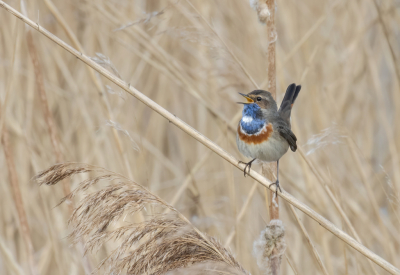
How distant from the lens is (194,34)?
7.25 feet

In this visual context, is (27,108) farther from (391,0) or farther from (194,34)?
(391,0)

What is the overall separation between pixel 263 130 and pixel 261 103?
153 mm

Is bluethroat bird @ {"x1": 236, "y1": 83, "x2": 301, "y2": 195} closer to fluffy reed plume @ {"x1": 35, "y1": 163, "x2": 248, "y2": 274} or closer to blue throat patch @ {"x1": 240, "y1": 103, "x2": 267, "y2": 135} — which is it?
blue throat patch @ {"x1": 240, "y1": 103, "x2": 267, "y2": 135}

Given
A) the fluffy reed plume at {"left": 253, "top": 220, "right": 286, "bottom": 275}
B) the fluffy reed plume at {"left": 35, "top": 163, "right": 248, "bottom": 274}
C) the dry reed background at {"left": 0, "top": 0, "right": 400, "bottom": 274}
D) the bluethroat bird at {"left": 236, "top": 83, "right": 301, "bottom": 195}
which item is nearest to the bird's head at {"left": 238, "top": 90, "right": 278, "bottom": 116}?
the bluethroat bird at {"left": 236, "top": 83, "right": 301, "bottom": 195}

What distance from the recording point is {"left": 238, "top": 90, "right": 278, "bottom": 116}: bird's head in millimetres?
2282

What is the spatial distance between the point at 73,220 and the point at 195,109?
2.59 metres

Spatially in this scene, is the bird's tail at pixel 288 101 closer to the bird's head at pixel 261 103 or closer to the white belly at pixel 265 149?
the bird's head at pixel 261 103

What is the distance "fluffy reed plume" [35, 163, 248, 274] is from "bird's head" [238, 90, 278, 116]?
101 cm

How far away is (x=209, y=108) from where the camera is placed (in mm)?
2631

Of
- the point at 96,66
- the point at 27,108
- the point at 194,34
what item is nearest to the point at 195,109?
the point at 27,108

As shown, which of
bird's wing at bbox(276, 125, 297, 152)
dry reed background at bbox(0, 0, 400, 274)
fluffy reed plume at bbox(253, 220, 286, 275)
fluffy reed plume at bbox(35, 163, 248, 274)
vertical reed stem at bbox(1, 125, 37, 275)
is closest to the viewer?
fluffy reed plume at bbox(35, 163, 248, 274)

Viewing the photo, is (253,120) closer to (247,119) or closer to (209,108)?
(247,119)

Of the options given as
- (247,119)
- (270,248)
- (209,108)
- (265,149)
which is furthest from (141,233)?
(209,108)

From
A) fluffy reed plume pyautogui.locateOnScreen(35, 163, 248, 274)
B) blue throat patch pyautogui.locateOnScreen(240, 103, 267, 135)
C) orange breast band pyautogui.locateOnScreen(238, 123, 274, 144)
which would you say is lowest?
fluffy reed plume pyautogui.locateOnScreen(35, 163, 248, 274)
